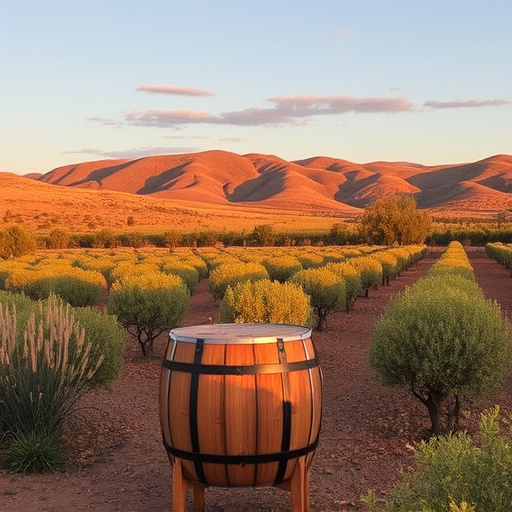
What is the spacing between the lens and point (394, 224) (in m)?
63.6

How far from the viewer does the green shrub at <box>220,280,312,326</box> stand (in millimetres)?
11367

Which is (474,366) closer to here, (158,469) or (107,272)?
(158,469)

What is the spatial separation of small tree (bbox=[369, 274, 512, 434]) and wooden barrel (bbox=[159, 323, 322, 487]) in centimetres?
315

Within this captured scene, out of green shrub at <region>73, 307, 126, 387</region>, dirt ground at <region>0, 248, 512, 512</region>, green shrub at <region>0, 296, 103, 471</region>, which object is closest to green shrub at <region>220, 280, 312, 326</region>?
dirt ground at <region>0, 248, 512, 512</region>

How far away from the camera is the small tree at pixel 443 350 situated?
25.3ft

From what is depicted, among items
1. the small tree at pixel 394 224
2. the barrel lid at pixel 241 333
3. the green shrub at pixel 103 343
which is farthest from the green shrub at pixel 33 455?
the small tree at pixel 394 224

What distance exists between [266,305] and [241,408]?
6918 mm

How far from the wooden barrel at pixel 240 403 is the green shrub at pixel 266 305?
6.20 m

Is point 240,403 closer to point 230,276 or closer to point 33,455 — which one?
point 33,455

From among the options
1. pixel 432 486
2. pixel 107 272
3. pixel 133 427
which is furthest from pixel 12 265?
pixel 432 486

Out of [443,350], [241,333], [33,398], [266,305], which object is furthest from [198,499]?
[266,305]

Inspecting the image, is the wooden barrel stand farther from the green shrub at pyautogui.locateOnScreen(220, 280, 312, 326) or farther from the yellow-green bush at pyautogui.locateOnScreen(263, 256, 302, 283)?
the yellow-green bush at pyautogui.locateOnScreen(263, 256, 302, 283)

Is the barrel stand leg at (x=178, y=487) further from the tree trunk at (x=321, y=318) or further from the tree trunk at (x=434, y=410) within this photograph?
the tree trunk at (x=321, y=318)

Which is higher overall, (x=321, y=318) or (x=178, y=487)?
(x=178, y=487)
